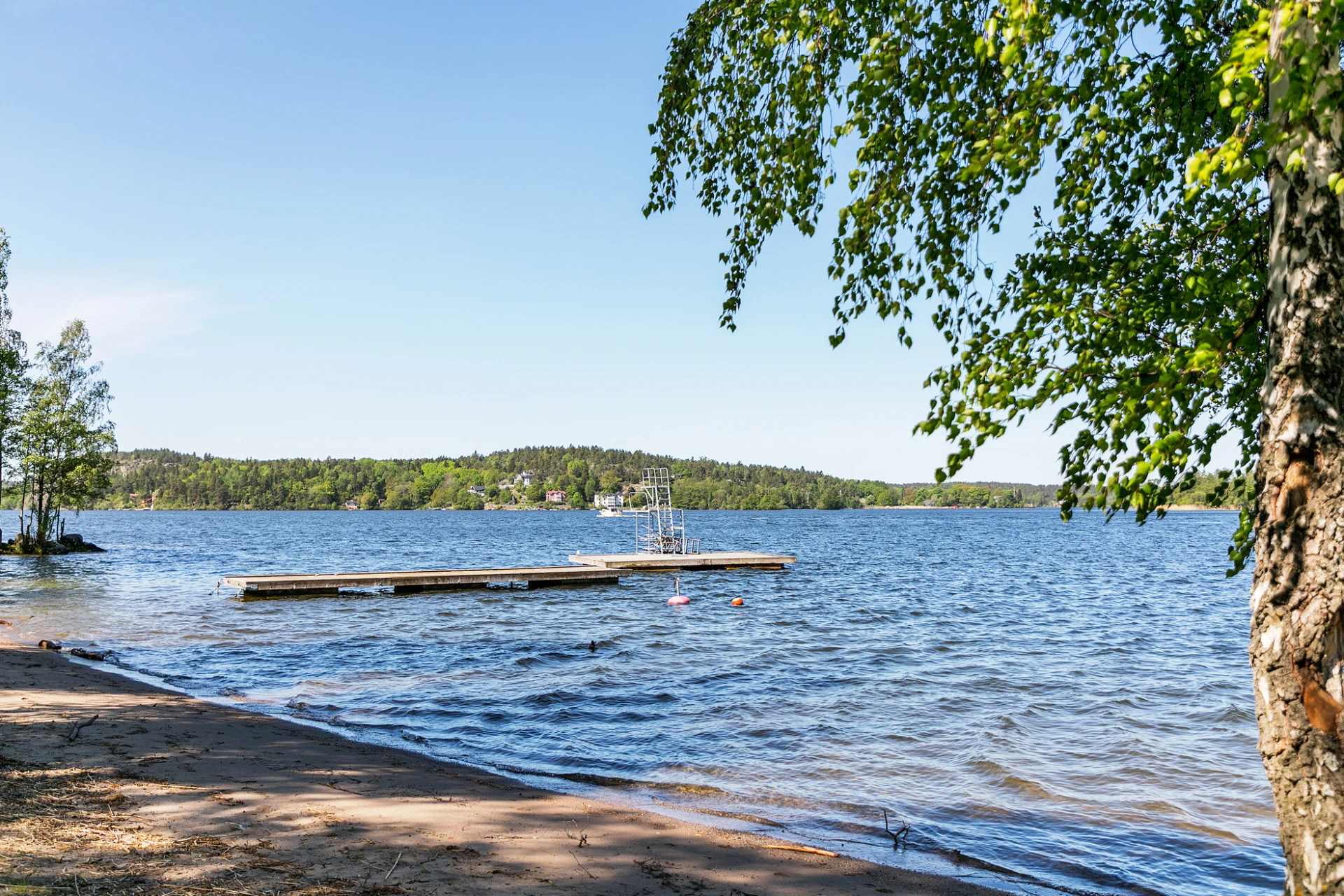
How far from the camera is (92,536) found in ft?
288

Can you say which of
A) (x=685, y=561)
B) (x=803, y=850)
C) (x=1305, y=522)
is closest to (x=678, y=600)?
(x=685, y=561)

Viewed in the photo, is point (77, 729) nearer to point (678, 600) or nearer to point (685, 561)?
point (678, 600)

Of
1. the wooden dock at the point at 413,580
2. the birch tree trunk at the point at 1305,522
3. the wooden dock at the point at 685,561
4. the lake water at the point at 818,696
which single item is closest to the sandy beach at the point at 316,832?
the lake water at the point at 818,696

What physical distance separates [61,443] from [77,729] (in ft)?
157

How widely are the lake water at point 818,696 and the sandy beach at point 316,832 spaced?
1348 millimetres

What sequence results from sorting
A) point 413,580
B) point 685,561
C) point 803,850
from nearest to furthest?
point 803,850, point 413,580, point 685,561

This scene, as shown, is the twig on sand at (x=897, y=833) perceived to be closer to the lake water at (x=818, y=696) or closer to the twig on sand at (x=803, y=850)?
the lake water at (x=818, y=696)

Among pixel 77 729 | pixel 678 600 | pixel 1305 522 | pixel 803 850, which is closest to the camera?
pixel 1305 522

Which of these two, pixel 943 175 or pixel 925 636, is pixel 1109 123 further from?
pixel 925 636

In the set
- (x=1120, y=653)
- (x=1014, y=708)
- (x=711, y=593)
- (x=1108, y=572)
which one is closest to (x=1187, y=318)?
(x=1014, y=708)

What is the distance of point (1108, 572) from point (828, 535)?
52.4 metres

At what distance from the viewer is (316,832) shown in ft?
21.8

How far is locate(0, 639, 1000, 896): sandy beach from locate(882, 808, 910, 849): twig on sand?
1.07m

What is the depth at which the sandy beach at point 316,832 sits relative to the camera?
216 inches
